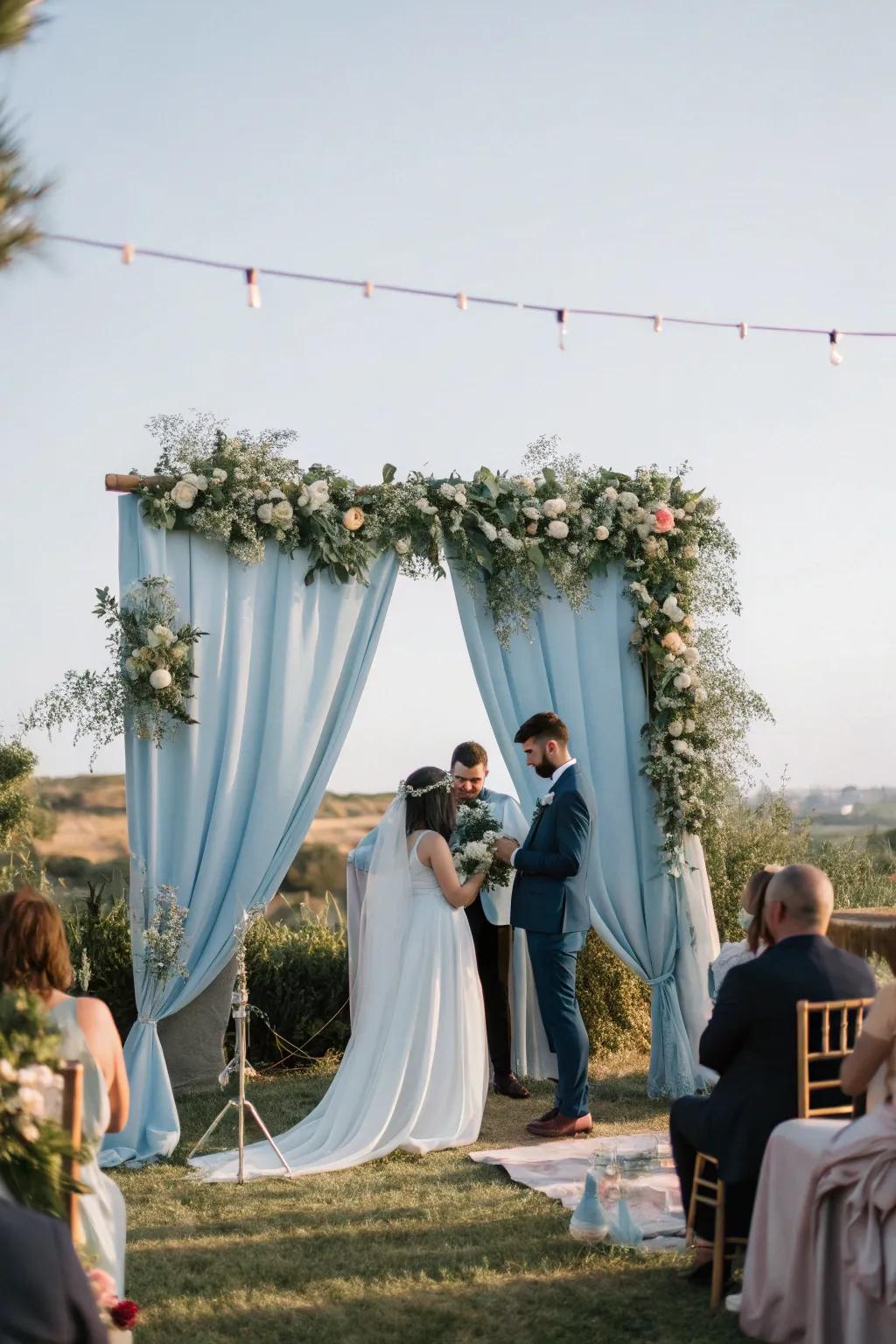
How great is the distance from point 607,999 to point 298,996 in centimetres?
194

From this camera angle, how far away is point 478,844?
21.5 ft

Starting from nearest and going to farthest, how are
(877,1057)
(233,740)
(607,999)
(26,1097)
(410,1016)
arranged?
(26,1097)
(877,1057)
(410,1016)
(233,740)
(607,999)

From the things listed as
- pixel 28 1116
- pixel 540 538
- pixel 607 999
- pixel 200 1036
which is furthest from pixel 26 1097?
pixel 607 999

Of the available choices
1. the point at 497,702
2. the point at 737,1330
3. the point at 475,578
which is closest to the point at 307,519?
the point at 475,578

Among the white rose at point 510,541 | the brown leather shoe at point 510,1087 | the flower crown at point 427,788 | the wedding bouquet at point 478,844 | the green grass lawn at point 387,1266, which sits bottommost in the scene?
the brown leather shoe at point 510,1087

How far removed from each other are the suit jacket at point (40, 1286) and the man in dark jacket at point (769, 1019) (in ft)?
6.90

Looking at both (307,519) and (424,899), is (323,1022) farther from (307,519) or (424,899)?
(307,519)

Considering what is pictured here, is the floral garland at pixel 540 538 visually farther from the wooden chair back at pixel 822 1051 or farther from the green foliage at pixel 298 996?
the wooden chair back at pixel 822 1051

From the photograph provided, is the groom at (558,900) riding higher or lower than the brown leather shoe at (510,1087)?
higher

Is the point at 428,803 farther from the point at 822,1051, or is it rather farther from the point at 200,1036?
the point at 822,1051

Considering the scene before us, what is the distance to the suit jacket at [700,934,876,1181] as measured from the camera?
12.6 feet

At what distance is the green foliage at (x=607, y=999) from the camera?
7.88 meters

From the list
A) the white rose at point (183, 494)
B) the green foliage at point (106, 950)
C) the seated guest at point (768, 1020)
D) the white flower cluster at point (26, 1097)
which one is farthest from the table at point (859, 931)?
the white flower cluster at point (26, 1097)

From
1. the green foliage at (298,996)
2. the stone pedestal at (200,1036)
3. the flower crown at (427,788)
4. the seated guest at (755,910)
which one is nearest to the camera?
the seated guest at (755,910)
